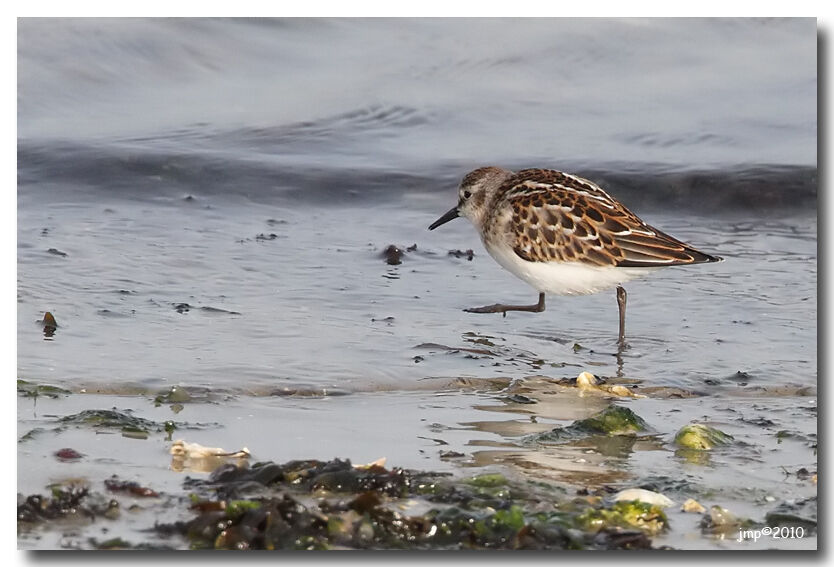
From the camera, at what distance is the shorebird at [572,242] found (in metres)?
6.55

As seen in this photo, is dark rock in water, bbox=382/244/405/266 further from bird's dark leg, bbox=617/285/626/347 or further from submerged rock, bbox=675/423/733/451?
submerged rock, bbox=675/423/733/451

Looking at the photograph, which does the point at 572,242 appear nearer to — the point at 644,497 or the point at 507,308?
the point at 507,308

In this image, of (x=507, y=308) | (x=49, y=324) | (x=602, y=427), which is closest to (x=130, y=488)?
(x=602, y=427)

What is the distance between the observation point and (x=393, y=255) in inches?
312

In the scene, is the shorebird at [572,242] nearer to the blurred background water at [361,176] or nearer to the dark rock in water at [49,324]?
the blurred background water at [361,176]

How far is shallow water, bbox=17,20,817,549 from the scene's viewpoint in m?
5.07

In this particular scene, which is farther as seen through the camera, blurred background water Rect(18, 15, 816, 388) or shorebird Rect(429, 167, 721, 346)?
shorebird Rect(429, 167, 721, 346)

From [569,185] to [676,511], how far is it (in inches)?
121

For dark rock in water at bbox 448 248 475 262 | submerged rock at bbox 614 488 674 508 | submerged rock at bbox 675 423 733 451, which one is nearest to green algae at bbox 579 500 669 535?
submerged rock at bbox 614 488 674 508

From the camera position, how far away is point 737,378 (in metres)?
5.93

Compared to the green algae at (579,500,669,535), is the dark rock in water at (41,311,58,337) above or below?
above

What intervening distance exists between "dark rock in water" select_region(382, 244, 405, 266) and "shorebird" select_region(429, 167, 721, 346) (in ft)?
3.22

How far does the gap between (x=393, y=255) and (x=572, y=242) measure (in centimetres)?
165
